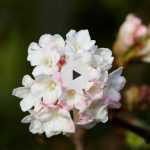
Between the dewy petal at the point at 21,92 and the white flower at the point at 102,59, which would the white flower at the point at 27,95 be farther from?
→ the white flower at the point at 102,59

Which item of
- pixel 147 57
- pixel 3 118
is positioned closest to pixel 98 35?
pixel 3 118

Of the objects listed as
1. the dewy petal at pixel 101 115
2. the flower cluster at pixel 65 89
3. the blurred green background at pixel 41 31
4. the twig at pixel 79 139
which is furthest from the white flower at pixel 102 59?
the blurred green background at pixel 41 31

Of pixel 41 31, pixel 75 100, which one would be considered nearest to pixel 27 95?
pixel 75 100

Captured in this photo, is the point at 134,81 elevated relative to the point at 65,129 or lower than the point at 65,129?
lower

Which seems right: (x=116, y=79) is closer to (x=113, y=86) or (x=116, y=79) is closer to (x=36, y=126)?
(x=113, y=86)

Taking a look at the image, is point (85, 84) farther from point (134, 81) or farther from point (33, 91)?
point (134, 81)

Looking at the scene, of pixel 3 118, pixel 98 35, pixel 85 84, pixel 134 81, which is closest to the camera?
pixel 85 84

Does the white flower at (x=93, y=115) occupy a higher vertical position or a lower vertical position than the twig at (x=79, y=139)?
higher
